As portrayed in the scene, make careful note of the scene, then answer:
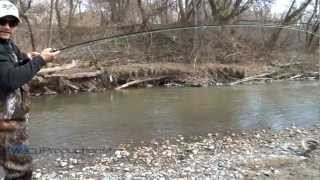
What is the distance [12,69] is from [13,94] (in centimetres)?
25

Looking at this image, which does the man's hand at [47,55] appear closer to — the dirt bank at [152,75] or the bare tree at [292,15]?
Answer: the dirt bank at [152,75]

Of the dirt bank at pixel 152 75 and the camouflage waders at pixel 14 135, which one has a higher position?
the camouflage waders at pixel 14 135

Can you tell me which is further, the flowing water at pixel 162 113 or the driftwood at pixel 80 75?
the driftwood at pixel 80 75

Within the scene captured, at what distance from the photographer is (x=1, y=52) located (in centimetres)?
307

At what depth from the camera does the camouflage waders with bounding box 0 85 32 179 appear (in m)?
3.22

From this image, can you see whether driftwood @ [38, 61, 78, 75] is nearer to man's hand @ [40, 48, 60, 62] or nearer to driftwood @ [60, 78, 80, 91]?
driftwood @ [60, 78, 80, 91]

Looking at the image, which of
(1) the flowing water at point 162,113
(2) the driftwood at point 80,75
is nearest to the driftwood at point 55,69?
(2) the driftwood at point 80,75

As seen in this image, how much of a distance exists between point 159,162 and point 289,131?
4.28 meters

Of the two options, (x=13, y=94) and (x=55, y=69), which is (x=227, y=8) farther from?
(x=13, y=94)

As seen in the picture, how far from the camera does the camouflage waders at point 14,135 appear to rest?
3217mm

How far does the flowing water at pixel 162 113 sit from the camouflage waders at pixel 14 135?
7.91 metres

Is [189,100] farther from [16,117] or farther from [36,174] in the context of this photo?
[16,117]

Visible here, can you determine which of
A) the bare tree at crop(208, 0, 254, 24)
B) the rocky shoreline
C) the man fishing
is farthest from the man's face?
the bare tree at crop(208, 0, 254, 24)

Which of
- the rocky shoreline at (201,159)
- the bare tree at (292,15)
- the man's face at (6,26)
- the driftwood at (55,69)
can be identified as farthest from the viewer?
the bare tree at (292,15)
